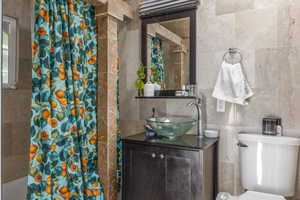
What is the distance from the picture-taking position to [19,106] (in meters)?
1.89

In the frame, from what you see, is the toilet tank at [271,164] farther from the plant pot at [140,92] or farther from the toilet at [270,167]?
the plant pot at [140,92]

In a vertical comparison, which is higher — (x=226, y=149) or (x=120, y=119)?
(x=120, y=119)

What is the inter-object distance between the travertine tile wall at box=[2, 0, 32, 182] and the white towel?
1.71m

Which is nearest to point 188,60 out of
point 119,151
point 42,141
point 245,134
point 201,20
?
point 201,20

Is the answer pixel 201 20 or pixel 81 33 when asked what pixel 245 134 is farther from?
pixel 81 33

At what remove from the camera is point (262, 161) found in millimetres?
1532

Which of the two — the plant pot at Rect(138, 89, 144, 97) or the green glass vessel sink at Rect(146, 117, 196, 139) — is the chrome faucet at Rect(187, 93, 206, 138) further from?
the plant pot at Rect(138, 89, 144, 97)

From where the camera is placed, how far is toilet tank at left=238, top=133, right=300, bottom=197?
148 cm

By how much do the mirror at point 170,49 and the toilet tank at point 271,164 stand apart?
78 cm

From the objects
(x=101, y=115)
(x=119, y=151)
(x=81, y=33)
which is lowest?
(x=119, y=151)

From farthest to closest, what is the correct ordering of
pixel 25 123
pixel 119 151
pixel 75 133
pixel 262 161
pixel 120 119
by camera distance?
pixel 120 119 < pixel 119 151 < pixel 25 123 < pixel 75 133 < pixel 262 161

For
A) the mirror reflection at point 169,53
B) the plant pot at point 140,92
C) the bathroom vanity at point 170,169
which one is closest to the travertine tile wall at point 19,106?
the bathroom vanity at point 170,169

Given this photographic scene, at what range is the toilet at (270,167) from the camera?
4.84 ft

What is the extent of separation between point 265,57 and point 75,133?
1.70m
